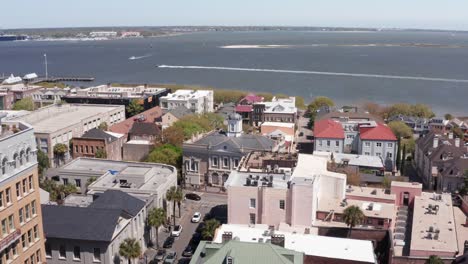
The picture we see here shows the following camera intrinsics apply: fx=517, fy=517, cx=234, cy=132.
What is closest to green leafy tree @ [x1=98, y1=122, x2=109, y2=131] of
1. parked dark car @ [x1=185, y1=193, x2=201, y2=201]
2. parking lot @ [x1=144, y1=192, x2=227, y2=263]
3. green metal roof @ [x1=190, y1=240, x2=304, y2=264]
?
parked dark car @ [x1=185, y1=193, x2=201, y2=201]

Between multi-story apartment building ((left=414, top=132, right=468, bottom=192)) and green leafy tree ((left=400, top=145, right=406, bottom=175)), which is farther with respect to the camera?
green leafy tree ((left=400, top=145, right=406, bottom=175))

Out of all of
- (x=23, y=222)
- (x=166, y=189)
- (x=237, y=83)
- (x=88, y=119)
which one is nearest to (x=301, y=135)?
(x=88, y=119)

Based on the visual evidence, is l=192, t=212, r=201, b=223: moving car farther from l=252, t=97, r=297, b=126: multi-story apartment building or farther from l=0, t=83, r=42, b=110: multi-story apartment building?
l=0, t=83, r=42, b=110: multi-story apartment building

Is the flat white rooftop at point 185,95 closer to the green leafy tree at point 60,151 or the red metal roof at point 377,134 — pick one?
the green leafy tree at point 60,151

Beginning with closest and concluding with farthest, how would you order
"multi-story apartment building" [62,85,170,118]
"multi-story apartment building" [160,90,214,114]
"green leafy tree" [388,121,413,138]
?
"green leafy tree" [388,121,413,138], "multi-story apartment building" [62,85,170,118], "multi-story apartment building" [160,90,214,114]

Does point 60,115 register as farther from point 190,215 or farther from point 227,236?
point 227,236

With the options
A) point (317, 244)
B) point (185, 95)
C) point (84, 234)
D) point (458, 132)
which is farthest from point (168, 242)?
point (185, 95)
